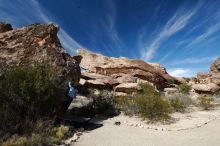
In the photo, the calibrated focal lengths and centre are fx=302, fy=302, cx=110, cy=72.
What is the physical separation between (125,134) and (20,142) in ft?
13.5

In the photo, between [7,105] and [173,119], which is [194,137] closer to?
[173,119]

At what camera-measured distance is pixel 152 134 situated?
1166 cm

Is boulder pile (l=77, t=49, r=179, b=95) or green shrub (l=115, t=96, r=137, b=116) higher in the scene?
boulder pile (l=77, t=49, r=179, b=95)

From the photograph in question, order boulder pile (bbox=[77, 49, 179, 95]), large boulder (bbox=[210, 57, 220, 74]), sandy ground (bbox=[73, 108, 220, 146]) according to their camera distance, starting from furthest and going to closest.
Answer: large boulder (bbox=[210, 57, 220, 74]) < boulder pile (bbox=[77, 49, 179, 95]) < sandy ground (bbox=[73, 108, 220, 146])

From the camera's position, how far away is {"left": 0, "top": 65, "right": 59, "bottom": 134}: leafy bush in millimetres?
11147

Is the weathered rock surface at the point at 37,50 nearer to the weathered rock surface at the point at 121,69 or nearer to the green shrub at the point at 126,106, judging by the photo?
the green shrub at the point at 126,106

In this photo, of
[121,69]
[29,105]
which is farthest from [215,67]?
[29,105]

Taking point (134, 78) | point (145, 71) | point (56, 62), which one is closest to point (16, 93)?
point (56, 62)

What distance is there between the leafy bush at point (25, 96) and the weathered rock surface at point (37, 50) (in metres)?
1.09

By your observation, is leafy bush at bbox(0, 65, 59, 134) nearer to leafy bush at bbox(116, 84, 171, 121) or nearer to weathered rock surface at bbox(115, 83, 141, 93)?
leafy bush at bbox(116, 84, 171, 121)

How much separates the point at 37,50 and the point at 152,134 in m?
6.88

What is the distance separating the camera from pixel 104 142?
1042 cm

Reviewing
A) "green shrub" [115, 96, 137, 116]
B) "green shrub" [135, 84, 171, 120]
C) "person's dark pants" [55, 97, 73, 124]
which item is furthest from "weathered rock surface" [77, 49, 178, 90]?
"person's dark pants" [55, 97, 73, 124]

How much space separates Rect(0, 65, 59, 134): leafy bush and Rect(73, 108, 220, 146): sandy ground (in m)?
2.12
